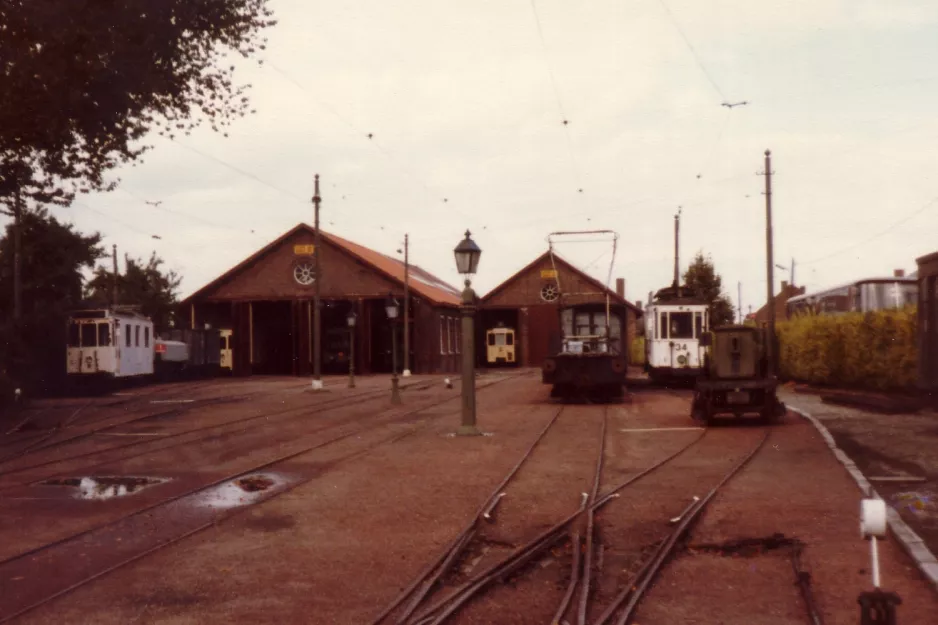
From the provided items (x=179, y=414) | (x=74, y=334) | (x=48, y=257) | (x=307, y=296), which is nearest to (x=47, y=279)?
(x=48, y=257)

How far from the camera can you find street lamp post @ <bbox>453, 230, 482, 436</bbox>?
17.0m

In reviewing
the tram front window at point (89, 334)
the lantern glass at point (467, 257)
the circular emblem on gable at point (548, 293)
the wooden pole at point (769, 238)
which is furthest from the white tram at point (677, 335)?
the circular emblem on gable at point (548, 293)

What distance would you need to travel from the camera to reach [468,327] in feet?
55.9

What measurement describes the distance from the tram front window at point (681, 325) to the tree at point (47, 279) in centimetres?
2060

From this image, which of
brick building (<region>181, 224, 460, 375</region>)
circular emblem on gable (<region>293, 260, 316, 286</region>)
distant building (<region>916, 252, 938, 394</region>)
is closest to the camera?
distant building (<region>916, 252, 938, 394</region>)

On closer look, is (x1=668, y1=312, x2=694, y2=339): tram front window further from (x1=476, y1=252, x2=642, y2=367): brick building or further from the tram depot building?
(x1=476, y1=252, x2=642, y2=367): brick building

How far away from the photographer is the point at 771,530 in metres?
8.64

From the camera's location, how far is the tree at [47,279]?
32656 millimetres

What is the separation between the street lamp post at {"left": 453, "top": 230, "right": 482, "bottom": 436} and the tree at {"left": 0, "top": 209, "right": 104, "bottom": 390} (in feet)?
62.2

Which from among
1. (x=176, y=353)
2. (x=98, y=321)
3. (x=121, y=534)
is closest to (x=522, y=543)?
(x=121, y=534)

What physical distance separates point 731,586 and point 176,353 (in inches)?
1656

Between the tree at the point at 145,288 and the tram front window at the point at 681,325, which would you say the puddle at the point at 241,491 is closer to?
the tram front window at the point at 681,325

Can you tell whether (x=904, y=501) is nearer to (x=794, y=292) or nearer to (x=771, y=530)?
(x=771, y=530)

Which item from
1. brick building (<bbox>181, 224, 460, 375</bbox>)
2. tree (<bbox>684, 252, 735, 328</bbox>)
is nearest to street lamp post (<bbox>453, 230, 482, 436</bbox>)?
brick building (<bbox>181, 224, 460, 375</bbox>)
